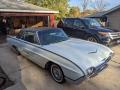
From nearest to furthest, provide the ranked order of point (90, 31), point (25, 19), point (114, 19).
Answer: point (90, 31) < point (25, 19) < point (114, 19)

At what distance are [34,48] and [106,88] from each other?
8.91 feet

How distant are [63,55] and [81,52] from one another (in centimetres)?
57

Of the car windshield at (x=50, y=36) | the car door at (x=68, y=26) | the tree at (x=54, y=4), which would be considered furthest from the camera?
the tree at (x=54, y=4)

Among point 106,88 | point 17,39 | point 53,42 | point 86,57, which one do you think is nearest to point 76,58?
point 86,57

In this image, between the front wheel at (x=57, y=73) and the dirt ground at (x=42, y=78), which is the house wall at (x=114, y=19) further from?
the front wheel at (x=57, y=73)

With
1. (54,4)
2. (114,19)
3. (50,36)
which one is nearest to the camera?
(50,36)

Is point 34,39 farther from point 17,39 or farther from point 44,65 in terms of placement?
point 17,39

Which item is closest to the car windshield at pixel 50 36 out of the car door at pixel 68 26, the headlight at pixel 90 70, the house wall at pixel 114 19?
the headlight at pixel 90 70

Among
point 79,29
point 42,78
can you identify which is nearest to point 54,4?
point 79,29

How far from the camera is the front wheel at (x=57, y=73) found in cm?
489

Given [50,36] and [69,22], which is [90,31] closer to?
[69,22]

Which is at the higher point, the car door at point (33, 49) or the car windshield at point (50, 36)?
the car windshield at point (50, 36)

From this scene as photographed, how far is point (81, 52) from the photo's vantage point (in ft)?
16.4

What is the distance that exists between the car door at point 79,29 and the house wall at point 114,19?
8527 mm
